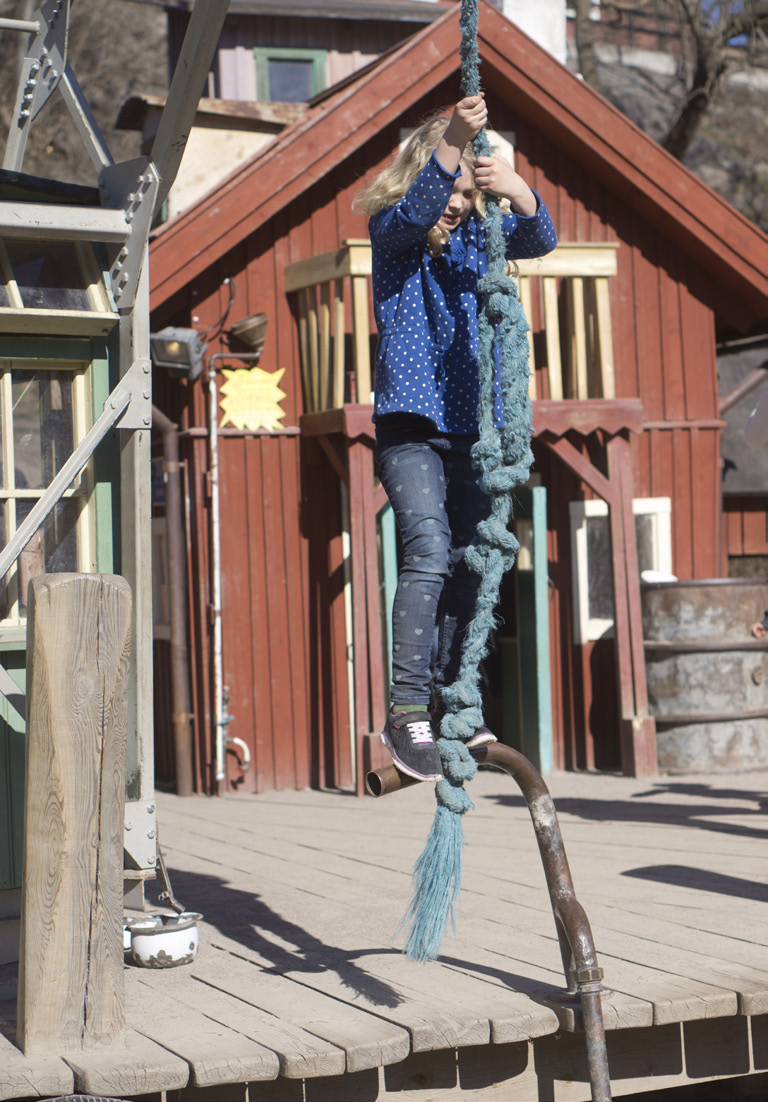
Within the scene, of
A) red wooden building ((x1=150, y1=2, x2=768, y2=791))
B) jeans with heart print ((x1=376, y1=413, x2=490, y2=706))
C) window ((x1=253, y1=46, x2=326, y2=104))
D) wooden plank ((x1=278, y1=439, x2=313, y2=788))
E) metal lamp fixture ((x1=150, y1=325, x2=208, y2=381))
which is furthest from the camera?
Result: window ((x1=253, y1=46, x2=326, y2=104))

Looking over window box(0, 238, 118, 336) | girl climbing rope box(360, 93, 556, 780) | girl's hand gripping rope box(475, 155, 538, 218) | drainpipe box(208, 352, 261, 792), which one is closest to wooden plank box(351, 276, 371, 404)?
drainpipe box(208, 352, 261, 792)

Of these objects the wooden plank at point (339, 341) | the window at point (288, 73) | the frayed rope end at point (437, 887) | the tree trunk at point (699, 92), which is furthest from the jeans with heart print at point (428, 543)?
the tree trunk at point (699, 92)

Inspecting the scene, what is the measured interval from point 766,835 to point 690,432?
455cm

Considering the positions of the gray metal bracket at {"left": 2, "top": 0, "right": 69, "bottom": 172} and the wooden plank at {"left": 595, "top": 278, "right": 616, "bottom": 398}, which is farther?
the wooden plank at {"left": 595, "top": 278, "right": 616, "bottom": 398}

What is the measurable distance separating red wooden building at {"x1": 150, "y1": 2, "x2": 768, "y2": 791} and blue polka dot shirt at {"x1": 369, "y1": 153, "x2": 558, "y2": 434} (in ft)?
16.2

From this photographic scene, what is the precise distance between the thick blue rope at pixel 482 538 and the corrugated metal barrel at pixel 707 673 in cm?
603

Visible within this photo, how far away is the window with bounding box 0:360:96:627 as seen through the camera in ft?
16.9

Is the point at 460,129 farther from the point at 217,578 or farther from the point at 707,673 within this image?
the point at 707,673

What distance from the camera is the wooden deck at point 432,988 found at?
352cm

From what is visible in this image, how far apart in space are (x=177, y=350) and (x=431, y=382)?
5.34 metres

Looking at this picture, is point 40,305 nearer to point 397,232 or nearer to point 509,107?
point 397,232

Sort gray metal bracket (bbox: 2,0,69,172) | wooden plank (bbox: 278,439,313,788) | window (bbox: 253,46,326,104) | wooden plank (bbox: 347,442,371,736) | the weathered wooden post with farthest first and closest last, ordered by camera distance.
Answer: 1. window (bbox: 253,46,326,104)
2. wooden plank (bbox: 278,439,313,788)
3. wooden plank (bbox: 347,442,371,736)
4. gray metal bracket (bbox: 2,0,69,172)
5. the weathered wooden post

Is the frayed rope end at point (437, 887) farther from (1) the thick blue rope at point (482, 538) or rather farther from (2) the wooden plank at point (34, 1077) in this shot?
(2) the wooden plank at point (34, 1077)

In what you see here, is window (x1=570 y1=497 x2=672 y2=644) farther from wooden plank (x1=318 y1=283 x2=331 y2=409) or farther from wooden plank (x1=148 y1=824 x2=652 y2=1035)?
wooden plank (x1=148 y1=824 x2=652 y2=1035)
